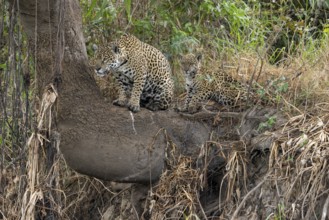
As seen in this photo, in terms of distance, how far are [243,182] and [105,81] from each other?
185 centimetres

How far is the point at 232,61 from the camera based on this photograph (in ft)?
26.6

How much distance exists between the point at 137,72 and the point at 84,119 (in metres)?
0.91

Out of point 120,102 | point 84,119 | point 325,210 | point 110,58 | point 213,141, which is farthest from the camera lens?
point 110,58

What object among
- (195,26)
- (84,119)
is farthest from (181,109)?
(195,26)

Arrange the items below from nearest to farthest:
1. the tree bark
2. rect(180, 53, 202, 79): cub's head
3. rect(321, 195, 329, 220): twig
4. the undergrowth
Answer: rect(321, 195, 329, 220): twig < the undergrowth < the tree bark < rect(180, 53, 202, 79): cub's head

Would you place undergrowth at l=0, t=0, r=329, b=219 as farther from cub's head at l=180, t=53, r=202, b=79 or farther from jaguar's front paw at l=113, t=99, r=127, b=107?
jaguar's front paw at l=113, t=99, r=127, b=107

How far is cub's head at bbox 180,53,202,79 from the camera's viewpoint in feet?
25.4

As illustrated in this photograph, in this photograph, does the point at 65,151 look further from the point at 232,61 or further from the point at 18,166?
the point at 232,61

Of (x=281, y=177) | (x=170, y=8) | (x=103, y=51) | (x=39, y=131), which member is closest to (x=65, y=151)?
(x=39, y=131)

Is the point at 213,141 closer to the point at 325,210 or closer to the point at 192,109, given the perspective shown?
the point at 192,109

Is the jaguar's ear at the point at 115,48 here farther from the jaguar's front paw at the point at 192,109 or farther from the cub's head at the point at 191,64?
the jaguar's front paw at the point at 192,109

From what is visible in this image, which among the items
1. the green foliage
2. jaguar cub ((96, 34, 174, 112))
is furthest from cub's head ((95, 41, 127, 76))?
the green foliage

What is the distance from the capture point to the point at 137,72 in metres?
7.53

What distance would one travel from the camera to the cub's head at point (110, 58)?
746 cm
